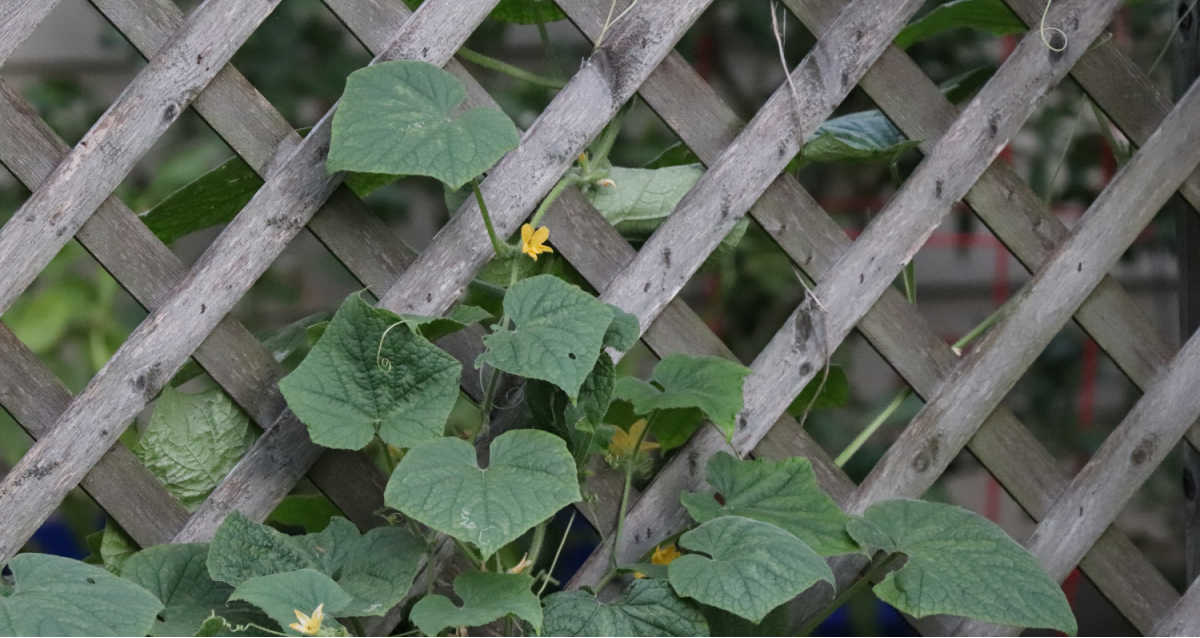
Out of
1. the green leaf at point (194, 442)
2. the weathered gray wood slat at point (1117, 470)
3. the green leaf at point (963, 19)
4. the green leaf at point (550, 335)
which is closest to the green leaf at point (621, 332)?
the green leaf at point (550, 335)

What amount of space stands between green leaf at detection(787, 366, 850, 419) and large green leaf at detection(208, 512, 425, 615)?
485 mm

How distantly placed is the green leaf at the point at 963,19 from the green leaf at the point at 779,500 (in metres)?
0.51

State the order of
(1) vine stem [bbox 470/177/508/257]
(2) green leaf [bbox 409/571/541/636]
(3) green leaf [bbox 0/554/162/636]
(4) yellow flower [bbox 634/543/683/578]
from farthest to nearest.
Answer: (4) yellow flower [bbox 634/543/683/578], (1) vine stem [bbox 470/177/508/257], (2) green leaf [bbox 409/571/541/636], (3) green leaf [bbox 0/554/162/636]

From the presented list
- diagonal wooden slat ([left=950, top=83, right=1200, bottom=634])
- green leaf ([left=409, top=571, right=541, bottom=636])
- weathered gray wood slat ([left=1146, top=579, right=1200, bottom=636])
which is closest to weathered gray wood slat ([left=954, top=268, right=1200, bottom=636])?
diagonal wooden slat ([left=950, top=83, right=1200, bottom=634])

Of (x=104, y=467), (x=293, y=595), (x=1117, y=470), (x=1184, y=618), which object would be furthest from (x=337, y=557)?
(x=1184, y=618)

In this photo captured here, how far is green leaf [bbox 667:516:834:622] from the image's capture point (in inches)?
49.9

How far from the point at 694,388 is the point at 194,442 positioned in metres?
0.50

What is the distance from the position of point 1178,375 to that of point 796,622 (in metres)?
0.53

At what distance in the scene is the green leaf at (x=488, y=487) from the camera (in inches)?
46.4

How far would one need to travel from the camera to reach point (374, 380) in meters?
1.32

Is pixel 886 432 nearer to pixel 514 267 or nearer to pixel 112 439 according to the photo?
pixel 514 267

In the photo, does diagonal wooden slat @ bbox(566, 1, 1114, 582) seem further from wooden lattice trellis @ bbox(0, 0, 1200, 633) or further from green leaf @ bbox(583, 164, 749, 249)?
green leaf @ bbox(583, 164, 749, 249)

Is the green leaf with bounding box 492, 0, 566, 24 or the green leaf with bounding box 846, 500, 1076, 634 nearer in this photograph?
the green leaf with bounding box 846, 500, 1076, 634

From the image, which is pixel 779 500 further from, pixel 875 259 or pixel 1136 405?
pixel 1136 405
